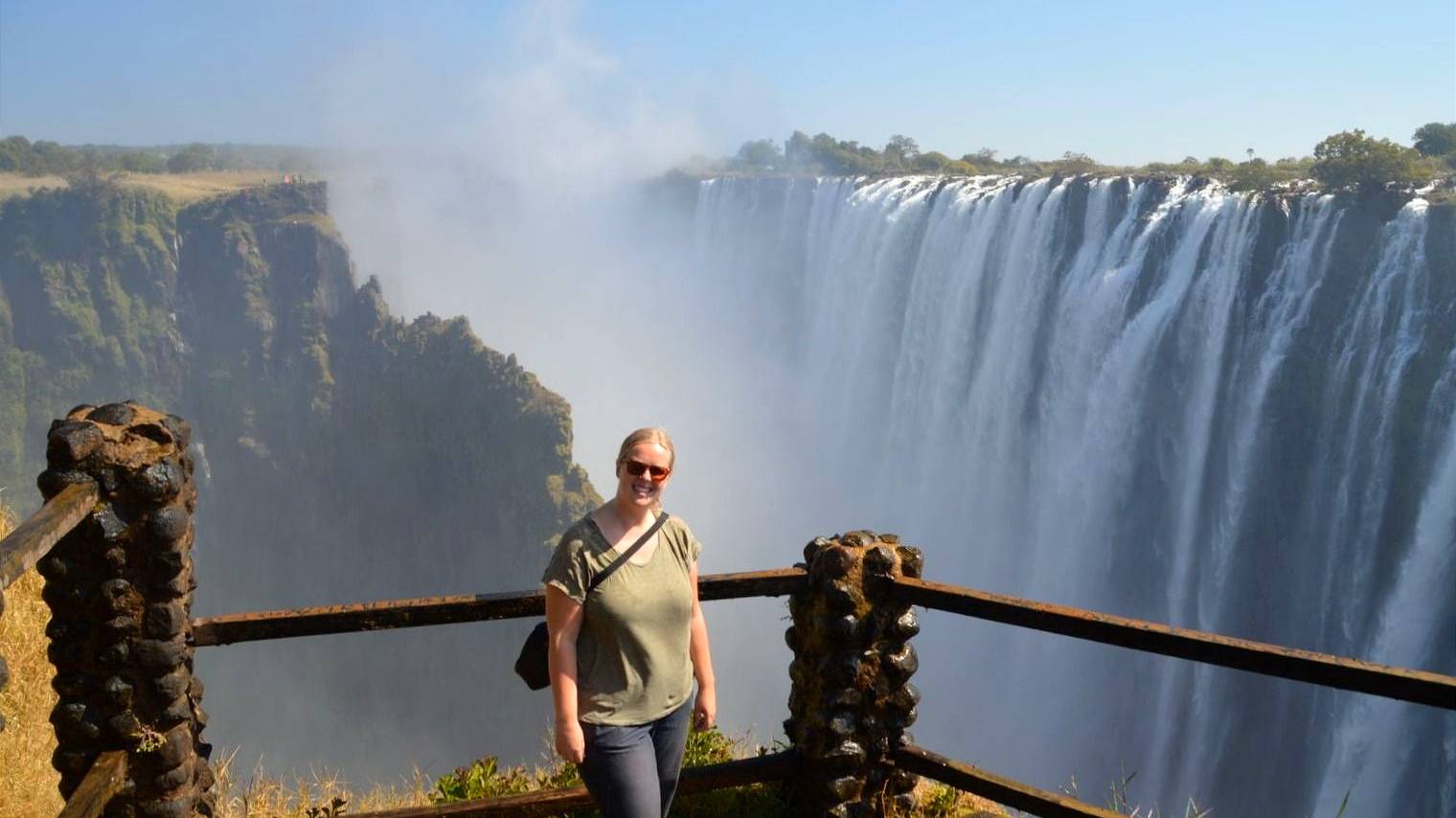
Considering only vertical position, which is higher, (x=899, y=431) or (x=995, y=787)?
(x=995, y=787)

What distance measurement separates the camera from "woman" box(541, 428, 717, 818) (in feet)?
9.59

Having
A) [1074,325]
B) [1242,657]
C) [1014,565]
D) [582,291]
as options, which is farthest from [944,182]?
[582,291]

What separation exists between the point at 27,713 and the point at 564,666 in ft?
15.3

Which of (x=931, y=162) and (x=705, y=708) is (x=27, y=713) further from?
(x=931, y=162)

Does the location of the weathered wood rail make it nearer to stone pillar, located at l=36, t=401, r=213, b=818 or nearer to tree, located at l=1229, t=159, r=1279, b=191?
stone pillar, located at l=36, t=401, r=213, b=818

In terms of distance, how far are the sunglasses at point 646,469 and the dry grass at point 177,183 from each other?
83.5 metres

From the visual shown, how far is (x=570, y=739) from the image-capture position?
288cm

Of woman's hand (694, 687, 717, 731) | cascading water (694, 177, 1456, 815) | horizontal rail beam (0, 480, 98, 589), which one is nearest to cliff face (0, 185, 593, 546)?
cascading water (694, 177, 1456, 815)

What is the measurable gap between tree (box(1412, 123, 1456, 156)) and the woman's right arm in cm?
2976

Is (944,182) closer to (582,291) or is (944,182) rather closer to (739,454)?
(739,454)

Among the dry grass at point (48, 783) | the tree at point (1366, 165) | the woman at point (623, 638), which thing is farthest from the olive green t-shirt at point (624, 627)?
the tree at point (1366, 165)

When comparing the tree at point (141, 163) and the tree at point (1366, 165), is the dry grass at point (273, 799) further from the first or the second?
the tree at point (141, 163)

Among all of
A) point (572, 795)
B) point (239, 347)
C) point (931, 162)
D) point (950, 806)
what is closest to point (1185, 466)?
point (950, 806)

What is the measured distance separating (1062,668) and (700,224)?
37338mm
